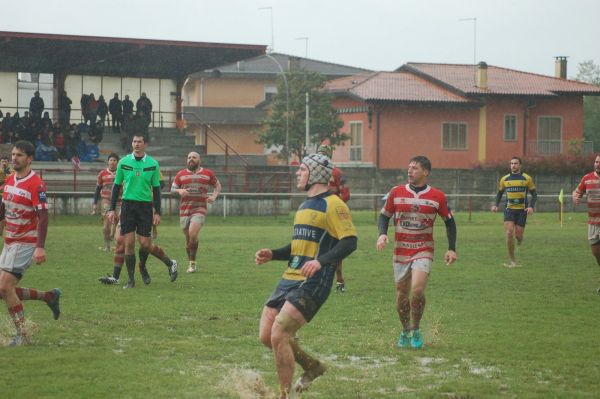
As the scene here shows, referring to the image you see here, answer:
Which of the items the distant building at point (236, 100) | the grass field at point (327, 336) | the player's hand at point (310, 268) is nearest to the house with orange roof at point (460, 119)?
the distant building at point (236, 100)

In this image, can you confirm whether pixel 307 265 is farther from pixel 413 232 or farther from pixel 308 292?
pixel 413 232

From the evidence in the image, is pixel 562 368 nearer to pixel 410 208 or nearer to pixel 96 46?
pixel 410 208

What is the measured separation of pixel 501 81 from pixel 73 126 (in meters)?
A: 32.2

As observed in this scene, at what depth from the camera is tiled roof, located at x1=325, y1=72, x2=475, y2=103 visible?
6266cm

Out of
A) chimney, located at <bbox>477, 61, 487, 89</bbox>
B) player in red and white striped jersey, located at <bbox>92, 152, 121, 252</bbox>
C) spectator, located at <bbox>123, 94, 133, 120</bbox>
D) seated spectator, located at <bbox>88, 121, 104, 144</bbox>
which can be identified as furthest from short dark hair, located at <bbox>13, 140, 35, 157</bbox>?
chimney, located at <bbox>477, 61, 487, 89</bbox>

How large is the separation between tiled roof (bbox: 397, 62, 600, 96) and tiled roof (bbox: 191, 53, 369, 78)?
12184mm

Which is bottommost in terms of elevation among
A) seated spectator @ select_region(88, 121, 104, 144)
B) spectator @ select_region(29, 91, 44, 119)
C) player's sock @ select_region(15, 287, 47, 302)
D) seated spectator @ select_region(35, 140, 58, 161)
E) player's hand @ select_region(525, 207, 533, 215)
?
player's sock @ select_region(15, 287, 47, 302)

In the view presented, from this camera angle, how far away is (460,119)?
210 ft

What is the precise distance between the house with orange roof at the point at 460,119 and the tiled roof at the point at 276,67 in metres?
13.8

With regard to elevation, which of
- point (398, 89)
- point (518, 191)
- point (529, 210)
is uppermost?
point (398, 89)

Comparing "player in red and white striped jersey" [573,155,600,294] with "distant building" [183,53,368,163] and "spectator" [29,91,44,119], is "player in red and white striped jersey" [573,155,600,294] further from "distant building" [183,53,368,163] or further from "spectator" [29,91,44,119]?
"distant building" [183,53,368,163]

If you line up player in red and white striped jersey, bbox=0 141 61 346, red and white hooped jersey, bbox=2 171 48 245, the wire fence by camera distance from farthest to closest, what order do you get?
the wire fence < red and white hooped jersey, bbox=2 171 48 245 < player in red and white striped jersey, bbox=0 141 61 346

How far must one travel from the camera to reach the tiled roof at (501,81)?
211 ft

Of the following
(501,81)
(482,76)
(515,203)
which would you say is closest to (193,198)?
(515,203)
